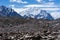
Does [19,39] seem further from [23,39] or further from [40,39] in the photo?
[40,39]

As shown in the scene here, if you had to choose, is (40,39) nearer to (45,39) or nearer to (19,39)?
(45,39)

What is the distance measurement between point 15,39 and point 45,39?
11.6m

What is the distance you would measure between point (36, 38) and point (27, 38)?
351 cm

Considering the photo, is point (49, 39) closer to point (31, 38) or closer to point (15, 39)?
point (31, 38)

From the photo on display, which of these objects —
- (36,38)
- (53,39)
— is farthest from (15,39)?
(53,39)

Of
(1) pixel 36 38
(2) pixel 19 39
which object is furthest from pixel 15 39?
(1) pixel 36 38

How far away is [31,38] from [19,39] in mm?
4588

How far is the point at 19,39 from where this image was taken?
79.3 meters

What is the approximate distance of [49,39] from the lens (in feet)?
261

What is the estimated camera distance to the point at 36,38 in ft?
256

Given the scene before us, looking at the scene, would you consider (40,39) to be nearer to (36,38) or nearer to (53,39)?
(36,38)

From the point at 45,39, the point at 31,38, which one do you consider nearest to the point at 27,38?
the point at 31,38

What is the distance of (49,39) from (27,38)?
845 centimetres

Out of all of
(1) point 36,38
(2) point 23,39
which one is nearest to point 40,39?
(1) point 36,38
